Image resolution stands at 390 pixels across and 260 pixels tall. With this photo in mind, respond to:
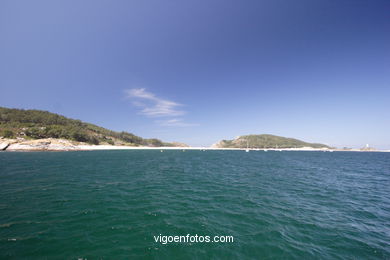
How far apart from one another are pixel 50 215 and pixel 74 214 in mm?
1721

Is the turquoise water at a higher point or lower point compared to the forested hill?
lower

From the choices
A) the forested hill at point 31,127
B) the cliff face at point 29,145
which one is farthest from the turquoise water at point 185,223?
the forested hill at point 31,127

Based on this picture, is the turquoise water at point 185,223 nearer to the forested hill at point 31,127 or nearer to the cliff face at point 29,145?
the cliff face at point 29,145

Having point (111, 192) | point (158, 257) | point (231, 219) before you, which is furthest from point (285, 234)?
point (111, 192)

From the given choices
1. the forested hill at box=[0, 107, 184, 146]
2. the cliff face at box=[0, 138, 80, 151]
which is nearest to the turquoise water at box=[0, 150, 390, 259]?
the cliff face at box=[0, 138, 80, 151]

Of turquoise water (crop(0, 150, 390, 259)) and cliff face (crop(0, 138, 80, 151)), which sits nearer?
turquoise water (crop(0, 150, 390, 259))

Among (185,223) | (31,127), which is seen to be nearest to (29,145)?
(31,127)

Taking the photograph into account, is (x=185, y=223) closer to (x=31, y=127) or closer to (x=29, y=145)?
(x=29, y=145)

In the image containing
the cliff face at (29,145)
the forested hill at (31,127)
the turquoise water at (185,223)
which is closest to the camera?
the turquoise water at (185,223)

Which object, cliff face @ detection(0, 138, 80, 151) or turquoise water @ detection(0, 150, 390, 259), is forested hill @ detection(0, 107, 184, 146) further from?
turquoise water @ detection(0, 150, 390, 259)

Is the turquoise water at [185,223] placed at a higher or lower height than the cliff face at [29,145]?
lower

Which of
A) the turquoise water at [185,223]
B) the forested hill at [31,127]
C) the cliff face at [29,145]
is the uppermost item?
the forested hill at [31,127]

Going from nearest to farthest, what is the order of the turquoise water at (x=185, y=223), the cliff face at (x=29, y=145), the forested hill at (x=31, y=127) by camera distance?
the turquoise water at (x=185, y=223) < the cliff face at (x=29, y=145) < the forested hill at (x=31, y=127)

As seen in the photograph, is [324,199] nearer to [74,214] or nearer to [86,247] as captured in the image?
[86,247]
